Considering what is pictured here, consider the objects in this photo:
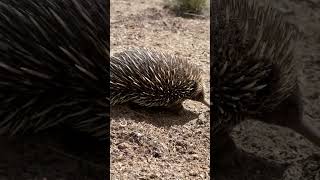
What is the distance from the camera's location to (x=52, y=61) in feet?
5.29

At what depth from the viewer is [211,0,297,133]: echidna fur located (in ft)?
4.61

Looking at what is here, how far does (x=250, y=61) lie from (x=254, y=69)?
3 centimetres

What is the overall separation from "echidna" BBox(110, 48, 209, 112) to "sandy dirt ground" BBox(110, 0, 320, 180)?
0.05 m

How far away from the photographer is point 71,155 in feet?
5.69

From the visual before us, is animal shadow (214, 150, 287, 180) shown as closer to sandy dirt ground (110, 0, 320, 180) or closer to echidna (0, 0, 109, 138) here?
sandy dirt ground (110, 0, 320, 180)

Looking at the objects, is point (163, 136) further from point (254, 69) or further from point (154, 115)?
point (254, 69)

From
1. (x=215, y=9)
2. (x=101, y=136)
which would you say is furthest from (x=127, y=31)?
(x=215, y=9)

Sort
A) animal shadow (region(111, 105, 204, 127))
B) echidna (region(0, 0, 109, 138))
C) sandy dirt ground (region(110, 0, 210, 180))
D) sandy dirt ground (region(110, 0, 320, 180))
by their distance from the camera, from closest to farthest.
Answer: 1. sandy dirt ground (region(110, 0, 320, 180))
2. echidna (region(0, 0, 109, 138))
3. sandy dirt ground (region(110, 0, 210, 180))
4. animal shadow (region(111, 105, 204, 127))

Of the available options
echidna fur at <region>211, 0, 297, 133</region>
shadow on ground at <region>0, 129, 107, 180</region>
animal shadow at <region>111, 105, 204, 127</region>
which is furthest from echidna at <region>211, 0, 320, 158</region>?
animal shadow at <region>111, 105, 204, 127</region>

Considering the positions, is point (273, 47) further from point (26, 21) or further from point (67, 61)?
point (26, 21)

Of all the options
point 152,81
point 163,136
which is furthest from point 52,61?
point 152,81

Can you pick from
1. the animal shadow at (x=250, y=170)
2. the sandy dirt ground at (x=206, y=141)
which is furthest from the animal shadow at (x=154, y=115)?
the animal shadow at (x=250, y=170)

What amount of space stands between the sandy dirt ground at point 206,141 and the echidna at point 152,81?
0.05 meters

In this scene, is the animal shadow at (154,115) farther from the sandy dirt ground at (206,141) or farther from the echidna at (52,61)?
the echidna at (52,61)
